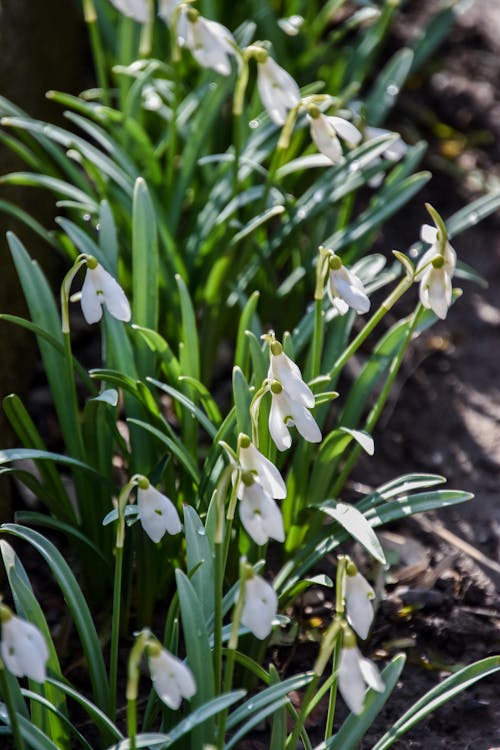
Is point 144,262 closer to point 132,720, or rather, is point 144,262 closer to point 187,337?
point 187,337

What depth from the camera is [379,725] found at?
1851mm

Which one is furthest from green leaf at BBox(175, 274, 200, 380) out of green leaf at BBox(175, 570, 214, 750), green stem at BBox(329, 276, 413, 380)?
green leaf at BBox(175, 570, 214, 750)

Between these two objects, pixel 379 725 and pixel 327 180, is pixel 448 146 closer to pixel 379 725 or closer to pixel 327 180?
pixel 327 180

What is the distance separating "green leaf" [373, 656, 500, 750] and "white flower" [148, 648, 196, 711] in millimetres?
468

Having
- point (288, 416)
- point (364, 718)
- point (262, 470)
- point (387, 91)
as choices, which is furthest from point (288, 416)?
point (387, 91)

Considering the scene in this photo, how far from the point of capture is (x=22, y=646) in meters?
1.17

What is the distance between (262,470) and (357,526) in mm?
382

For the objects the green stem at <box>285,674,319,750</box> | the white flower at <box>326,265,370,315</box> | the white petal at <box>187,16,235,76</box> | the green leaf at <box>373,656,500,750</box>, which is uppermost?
the white petal at <box>187,16,235,76</box>

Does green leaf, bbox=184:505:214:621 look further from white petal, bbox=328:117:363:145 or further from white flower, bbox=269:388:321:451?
white petal, bbox=328:117:363:145

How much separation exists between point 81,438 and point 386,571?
74 centimetres

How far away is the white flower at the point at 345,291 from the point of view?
5.17 feet

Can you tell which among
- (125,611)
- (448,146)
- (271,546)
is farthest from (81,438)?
(448,146)

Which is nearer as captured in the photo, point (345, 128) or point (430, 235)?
point (430, 235)

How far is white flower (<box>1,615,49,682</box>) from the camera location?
3.83ft
